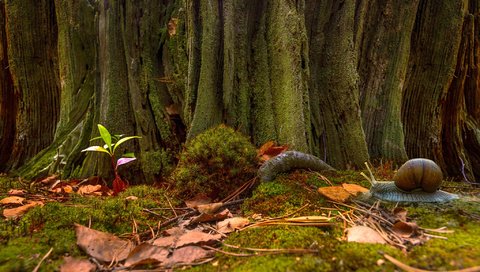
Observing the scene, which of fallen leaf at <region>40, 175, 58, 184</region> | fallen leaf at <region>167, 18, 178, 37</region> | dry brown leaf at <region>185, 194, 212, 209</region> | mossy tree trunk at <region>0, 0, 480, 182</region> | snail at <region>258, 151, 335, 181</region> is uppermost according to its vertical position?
fallen leaf at <region>167, 18, 178, 37</region>

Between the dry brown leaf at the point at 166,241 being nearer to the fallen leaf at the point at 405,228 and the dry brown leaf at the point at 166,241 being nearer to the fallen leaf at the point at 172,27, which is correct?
the fallen leaf at the point at 405,228

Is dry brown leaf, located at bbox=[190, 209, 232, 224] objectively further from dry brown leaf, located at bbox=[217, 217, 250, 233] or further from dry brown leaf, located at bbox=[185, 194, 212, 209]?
dry brown leaf, located at bbox=[185, 194, 212, 209]

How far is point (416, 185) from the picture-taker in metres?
1.80

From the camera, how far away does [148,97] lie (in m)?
3.27

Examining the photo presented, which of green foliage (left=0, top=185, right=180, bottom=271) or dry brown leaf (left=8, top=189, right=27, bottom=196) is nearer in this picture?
green foliage (left=0, top=185, right=180, bottom=271)

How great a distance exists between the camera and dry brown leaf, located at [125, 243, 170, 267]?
1245 mm

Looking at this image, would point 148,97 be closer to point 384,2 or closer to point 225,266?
point 225,266

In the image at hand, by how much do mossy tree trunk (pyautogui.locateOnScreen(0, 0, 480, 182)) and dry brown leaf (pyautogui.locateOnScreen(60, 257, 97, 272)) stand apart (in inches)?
57.7

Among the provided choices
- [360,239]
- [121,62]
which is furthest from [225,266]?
[121,62]

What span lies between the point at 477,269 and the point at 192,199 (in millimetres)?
1543

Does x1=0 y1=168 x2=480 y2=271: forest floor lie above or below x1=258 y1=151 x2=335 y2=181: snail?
below

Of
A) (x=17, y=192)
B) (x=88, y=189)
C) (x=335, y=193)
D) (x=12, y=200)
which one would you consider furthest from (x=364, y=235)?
(x=17, y=192)

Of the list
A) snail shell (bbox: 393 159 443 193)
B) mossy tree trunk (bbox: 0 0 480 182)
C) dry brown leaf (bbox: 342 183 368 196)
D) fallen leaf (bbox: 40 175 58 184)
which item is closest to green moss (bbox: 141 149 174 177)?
mossy tree trunk (bbox: 0 0 480 182)

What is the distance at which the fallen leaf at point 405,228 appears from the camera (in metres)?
1.35
